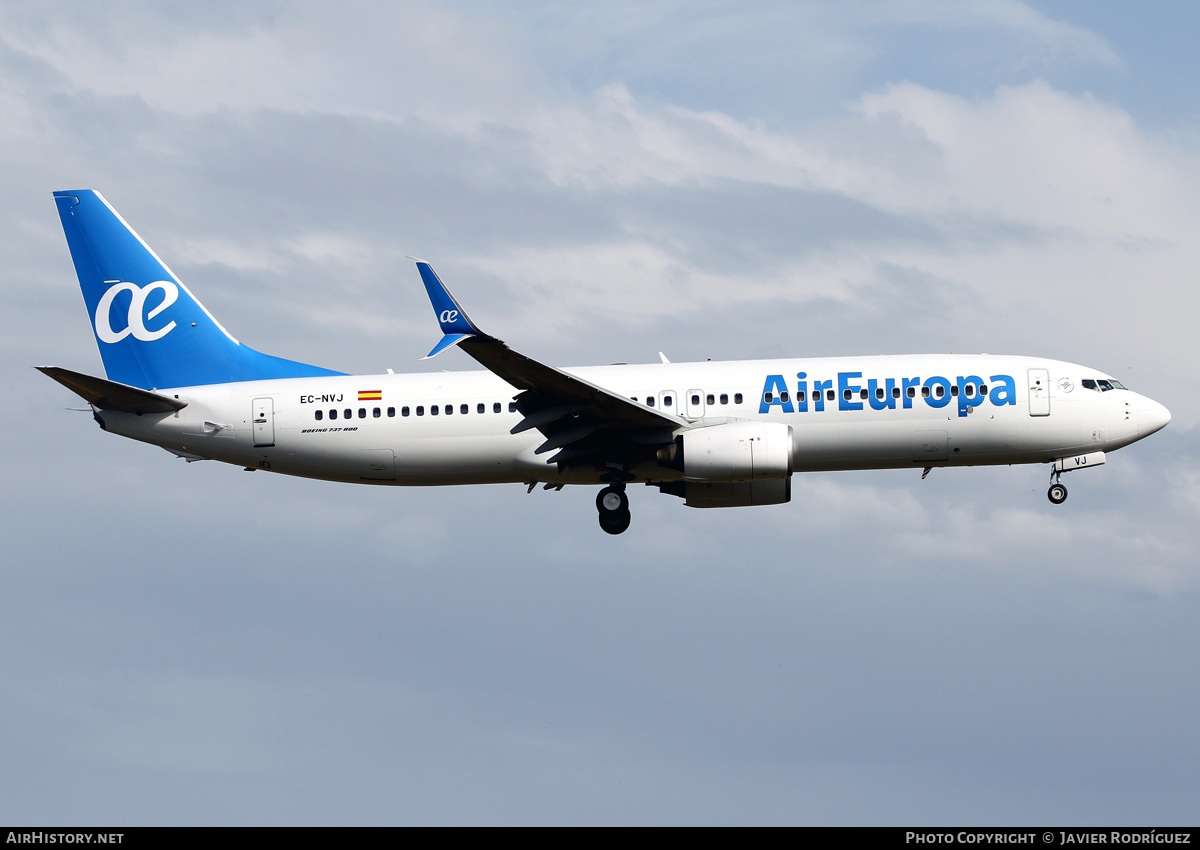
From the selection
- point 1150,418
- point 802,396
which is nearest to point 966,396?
point 802,396

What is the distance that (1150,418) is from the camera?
36312 mm

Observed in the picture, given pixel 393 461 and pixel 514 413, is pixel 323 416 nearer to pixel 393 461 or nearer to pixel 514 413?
pixel 393 461

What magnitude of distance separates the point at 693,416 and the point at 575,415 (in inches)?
134

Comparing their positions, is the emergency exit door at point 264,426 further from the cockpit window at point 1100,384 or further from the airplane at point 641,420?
the cockpit window at point 1100,384

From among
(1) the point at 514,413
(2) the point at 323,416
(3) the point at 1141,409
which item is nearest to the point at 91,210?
(2) the point at 323,416

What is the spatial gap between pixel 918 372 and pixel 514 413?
11222mm

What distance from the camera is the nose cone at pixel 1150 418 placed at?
119 feet

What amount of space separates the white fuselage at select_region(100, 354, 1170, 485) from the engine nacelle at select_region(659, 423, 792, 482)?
0.79 metres

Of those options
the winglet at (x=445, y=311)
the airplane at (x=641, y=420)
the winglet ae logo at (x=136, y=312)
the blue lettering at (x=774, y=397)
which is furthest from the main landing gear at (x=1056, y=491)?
the winglet ae logo at (x=136, y=312)

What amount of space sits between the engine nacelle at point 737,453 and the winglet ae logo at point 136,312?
16769 mm

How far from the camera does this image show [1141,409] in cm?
3634

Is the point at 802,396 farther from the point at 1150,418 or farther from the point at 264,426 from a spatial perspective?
the point at 264,426
